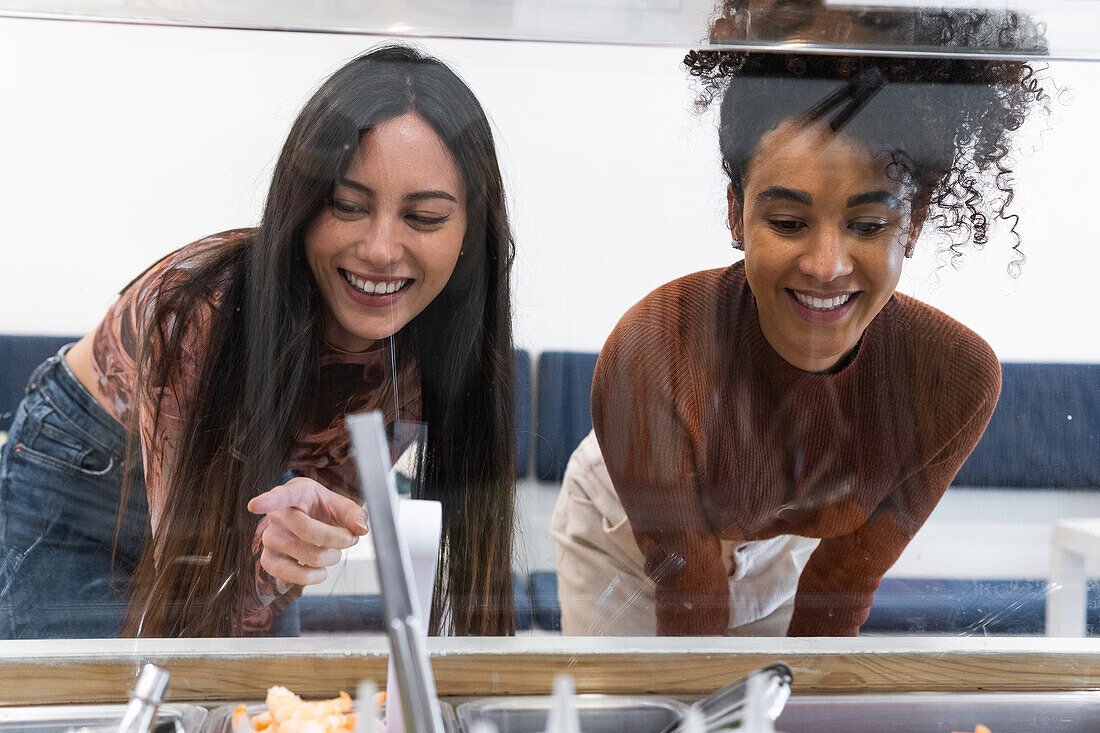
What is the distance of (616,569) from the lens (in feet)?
2.90

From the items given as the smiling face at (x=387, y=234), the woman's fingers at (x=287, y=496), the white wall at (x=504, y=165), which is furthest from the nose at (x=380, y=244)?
the woman's fingers at (x=287, y=496)

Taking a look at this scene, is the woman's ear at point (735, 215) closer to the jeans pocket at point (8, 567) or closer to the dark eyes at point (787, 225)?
the dark eyes at point (787, 225)

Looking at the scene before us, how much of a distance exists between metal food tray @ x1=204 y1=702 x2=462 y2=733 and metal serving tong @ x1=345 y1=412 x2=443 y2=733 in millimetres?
209

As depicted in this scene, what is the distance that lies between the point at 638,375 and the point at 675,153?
0.24 meters

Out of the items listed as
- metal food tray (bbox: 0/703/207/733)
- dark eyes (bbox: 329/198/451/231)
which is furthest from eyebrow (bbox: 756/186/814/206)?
metal food tray (bbox: 0/703/207/733)

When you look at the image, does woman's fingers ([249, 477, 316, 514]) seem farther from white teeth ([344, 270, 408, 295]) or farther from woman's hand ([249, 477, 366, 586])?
white teeth ([344, 270, 408, 295])

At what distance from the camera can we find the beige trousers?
0.86 meters

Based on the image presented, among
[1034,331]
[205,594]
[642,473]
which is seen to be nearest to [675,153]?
[642,473]

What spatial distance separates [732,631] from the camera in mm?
883

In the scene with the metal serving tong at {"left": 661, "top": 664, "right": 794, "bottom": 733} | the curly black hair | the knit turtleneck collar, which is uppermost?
the curly black hair

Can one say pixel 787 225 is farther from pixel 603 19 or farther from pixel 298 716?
pixel 298 716

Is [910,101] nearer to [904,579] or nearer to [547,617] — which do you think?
[904,579]

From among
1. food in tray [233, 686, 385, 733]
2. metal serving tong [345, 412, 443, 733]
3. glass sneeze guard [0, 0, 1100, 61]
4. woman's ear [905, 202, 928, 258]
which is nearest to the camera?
metal serving tong [345, 412, 443, 733]

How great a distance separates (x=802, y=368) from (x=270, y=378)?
566mm
